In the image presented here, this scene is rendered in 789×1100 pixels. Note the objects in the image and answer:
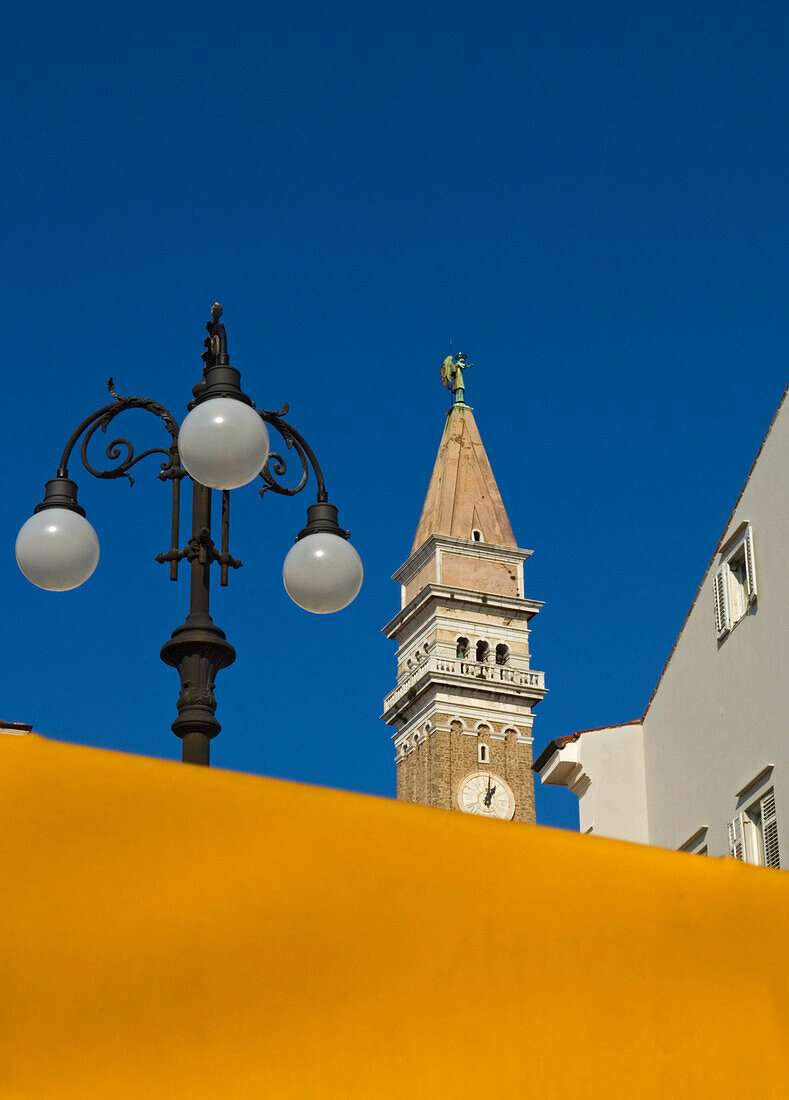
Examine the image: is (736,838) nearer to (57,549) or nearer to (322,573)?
(322,573)

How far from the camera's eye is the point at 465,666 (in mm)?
62812

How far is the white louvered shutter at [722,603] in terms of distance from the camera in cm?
1355

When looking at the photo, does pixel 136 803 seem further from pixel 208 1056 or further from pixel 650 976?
pixel 650 976

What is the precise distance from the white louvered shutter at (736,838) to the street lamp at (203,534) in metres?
5.97

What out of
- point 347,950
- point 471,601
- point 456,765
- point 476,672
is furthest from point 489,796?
point 347,950

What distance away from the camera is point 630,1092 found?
1.87 meters

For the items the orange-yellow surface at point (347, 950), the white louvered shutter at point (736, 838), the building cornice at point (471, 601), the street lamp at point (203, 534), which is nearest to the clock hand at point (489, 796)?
the building cornice at point (471, 601)

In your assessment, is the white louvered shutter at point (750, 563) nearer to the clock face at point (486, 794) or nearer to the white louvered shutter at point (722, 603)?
the white louvered shutter at point (722, 603)

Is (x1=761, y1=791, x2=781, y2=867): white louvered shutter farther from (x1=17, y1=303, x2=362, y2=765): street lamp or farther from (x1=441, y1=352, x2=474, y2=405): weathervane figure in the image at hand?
(x1=441, y1=352, x2=474, y2=405): weathervane figure

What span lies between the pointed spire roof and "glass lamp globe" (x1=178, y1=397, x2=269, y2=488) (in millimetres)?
56387

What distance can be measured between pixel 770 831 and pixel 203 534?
6472 millimetres

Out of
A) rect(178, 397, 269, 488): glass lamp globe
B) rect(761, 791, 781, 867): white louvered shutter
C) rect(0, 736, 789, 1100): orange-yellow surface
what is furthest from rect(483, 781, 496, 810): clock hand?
rect(0, 736, 789, 1100): orange-yellow surface

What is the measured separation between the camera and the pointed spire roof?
65.4 meters

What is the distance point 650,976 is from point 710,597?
12.6m
